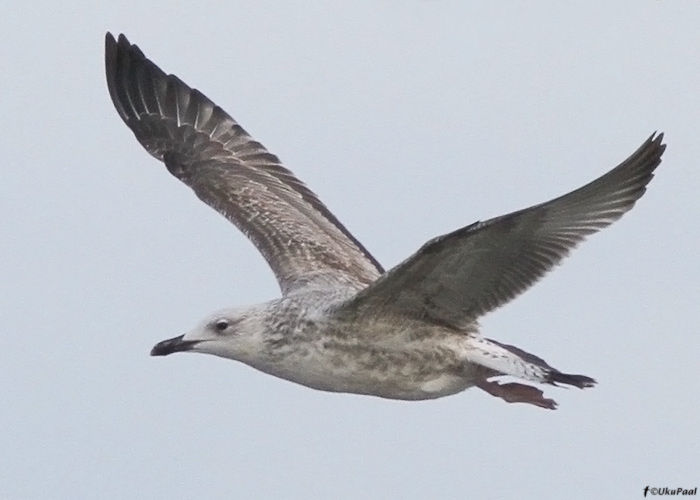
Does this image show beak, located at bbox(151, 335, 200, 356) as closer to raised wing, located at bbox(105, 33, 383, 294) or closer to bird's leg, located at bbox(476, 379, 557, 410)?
raised wing, located at bbox(105, 33, 383, 294)

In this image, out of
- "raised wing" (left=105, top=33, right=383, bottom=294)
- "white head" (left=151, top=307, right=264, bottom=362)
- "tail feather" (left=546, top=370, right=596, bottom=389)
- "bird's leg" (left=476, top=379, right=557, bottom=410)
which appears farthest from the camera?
"raised wing" (left=105, top=33, right=383, bottom=294)

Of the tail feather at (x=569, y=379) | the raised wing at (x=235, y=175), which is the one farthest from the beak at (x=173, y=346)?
the tail feather at (x=569, y=379)

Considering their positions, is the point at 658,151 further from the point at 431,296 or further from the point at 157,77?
the point at 157,77

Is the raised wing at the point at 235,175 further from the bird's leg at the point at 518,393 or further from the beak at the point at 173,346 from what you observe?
the bird's leg at the point at 518,393

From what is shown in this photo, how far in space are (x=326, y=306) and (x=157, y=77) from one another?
5.45 meters

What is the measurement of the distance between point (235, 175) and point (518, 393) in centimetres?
463

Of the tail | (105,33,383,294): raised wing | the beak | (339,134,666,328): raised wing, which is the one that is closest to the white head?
the beak

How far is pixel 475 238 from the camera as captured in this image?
12.6 m

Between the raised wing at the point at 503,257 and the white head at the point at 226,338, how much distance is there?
0.82 metres

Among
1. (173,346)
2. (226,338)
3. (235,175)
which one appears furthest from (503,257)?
(235,175)

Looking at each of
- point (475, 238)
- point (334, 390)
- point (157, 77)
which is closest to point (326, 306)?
point (334, 390)

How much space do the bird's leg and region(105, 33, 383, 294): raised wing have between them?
1.79 meters

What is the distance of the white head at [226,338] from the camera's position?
13680 millimetres

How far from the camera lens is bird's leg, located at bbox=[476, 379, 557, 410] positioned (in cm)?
1349
